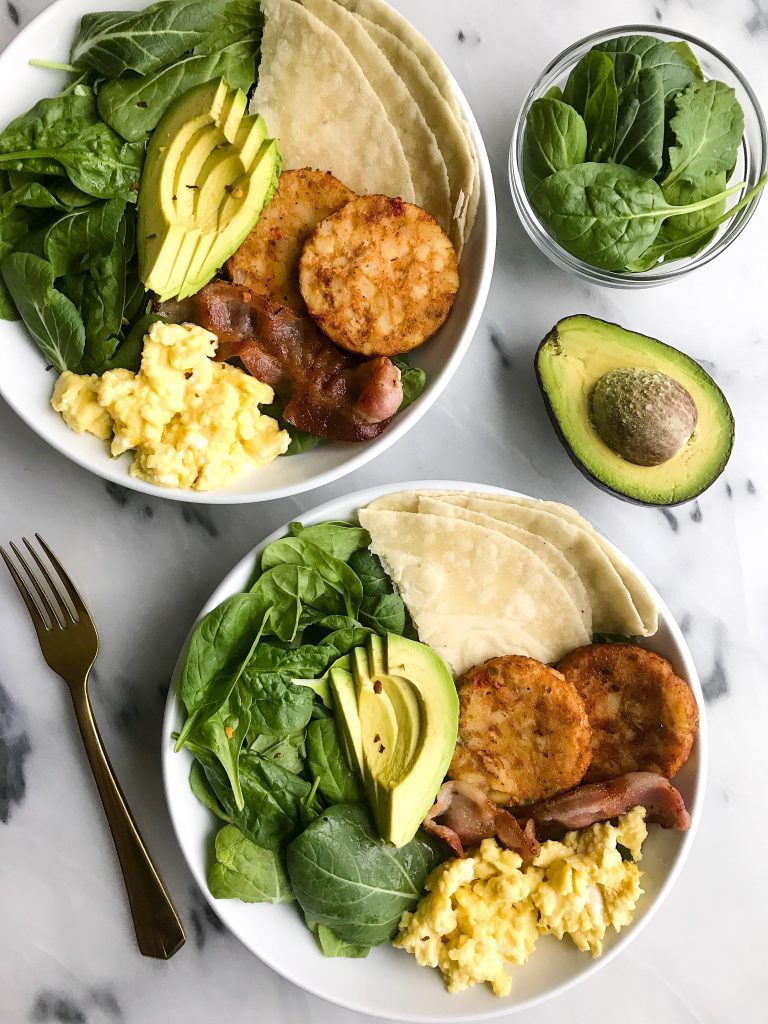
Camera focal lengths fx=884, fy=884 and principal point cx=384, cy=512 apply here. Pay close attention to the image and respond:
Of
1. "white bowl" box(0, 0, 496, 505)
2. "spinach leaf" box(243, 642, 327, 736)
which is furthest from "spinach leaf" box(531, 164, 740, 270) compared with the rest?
"spinach leaf" box(243, 642, 327, 736)

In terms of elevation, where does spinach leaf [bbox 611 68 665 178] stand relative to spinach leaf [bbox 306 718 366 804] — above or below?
above

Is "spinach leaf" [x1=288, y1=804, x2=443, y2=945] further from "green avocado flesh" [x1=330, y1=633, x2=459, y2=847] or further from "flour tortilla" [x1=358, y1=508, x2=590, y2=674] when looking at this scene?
"flour tortilla" [x1=358, y1=508, x2=590, y2=674]

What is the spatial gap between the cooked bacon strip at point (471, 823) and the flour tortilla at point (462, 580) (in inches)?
13.1

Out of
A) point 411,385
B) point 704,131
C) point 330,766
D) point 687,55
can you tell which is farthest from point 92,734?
point 687,55

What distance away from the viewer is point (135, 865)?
93.8 inches

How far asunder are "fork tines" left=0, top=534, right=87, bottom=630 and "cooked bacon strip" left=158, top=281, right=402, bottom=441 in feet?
2.48

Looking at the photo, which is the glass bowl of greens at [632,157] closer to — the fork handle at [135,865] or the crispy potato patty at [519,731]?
the crispy potato patty at [519,731]

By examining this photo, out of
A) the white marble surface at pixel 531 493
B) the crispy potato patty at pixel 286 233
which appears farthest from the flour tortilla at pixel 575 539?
the crispy potato patty at pixel 286 233

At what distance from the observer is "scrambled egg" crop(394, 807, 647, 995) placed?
225 cm

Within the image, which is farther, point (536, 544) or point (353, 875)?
point (536, 544)

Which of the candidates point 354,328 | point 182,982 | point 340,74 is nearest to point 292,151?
point 340,74

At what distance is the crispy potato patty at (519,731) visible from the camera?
2.32m

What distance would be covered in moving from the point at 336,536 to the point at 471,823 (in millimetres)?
840

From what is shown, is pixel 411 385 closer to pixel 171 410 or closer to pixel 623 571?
pixel 171 410
